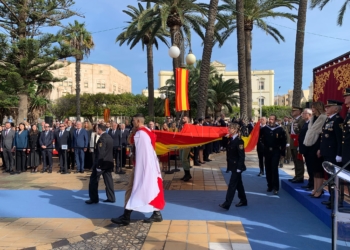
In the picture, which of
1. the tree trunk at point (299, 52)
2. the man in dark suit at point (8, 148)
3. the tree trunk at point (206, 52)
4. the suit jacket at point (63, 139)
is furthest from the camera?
the tree trunk at point (299, 52)

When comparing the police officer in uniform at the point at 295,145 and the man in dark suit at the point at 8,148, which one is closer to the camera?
the police officer in uniform at the point at 295,145

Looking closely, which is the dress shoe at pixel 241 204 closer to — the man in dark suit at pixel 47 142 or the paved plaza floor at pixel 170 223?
the paved plaza floor at pixel 170 223

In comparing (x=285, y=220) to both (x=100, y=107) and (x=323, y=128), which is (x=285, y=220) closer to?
(x=323, y=128)

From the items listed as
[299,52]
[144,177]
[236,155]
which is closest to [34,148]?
[144,177]

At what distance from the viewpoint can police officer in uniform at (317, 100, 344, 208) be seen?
17.1 ft

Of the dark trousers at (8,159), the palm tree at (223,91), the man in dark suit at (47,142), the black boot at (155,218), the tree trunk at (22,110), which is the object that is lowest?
the black boot at (155,218)

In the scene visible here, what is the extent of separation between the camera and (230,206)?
20.2ft

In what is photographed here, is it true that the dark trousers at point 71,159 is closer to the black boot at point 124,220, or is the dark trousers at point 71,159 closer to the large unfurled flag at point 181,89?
the large unfurled flag at point 181,89

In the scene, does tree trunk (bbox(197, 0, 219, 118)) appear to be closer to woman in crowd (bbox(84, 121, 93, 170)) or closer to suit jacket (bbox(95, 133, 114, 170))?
woman in crowd (bbox(84, 121, 93, 170))

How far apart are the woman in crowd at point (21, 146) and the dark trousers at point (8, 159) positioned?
19cm

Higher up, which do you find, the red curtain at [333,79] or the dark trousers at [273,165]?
the red curtain at [333,79]

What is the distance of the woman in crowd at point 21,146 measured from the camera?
10.7 metres

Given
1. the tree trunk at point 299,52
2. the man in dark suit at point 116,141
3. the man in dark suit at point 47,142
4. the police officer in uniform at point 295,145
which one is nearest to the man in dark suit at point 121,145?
the man in dark suit at point 116,141

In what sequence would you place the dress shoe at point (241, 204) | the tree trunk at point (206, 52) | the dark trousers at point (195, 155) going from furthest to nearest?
the tree trunk at point (206, 52)
the dark trousers at point (195, 155)
the dress shoe at point (241, 204)
